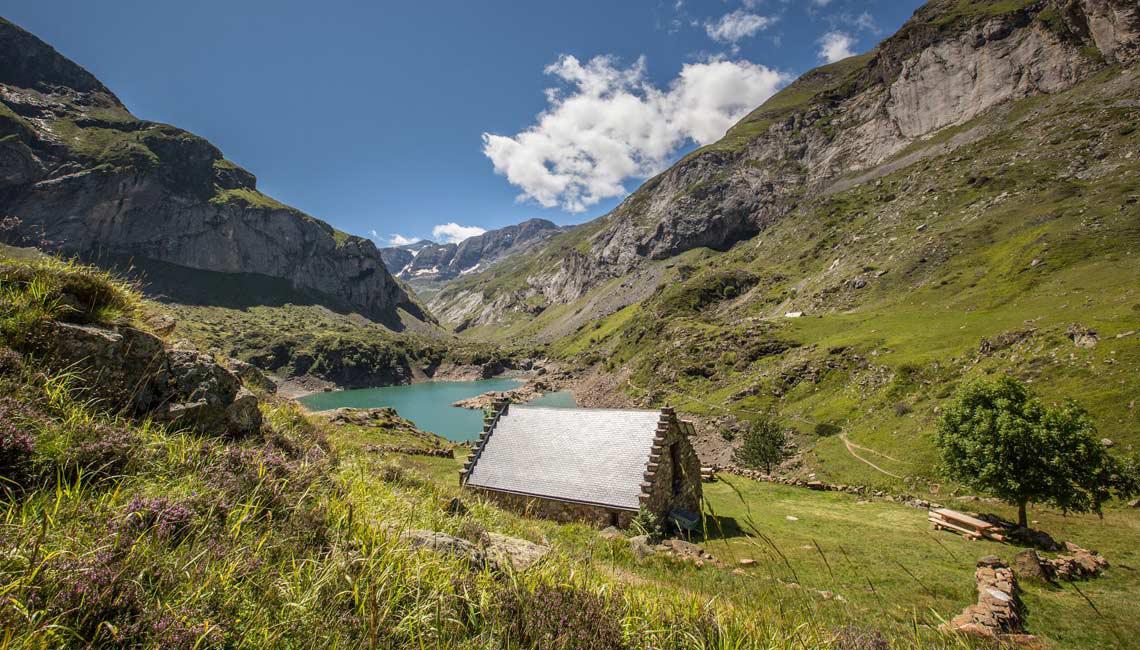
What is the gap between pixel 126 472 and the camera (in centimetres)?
445

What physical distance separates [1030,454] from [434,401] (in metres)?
131

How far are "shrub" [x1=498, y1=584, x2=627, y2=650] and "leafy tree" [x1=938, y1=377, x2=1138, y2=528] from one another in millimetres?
24434

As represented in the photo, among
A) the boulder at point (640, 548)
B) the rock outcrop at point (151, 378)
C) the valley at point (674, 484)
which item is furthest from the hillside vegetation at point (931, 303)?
the rock outcrop at point (151, 378)

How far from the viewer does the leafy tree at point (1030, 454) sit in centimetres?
1872

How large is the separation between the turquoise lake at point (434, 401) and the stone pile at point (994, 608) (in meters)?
71.9

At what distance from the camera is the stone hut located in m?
18.8

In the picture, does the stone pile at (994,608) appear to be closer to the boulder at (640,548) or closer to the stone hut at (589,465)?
the boulder at (640,548)

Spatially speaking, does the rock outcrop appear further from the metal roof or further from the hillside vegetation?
the hillside vegetation

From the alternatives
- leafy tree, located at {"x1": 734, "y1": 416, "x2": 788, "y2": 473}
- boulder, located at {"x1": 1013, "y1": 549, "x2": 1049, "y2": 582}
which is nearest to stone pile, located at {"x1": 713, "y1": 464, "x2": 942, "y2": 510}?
leafy tree, located at {"x1": 734, "y1": 416, "x2": 788, "y2": 473}

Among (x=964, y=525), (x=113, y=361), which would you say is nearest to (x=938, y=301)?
(x=964, y=525)

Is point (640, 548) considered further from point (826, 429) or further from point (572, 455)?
point (826, 429)

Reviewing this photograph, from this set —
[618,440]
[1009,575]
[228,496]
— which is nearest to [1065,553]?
[1009,575]

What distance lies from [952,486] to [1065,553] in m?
12.7

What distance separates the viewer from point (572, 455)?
834 inches
